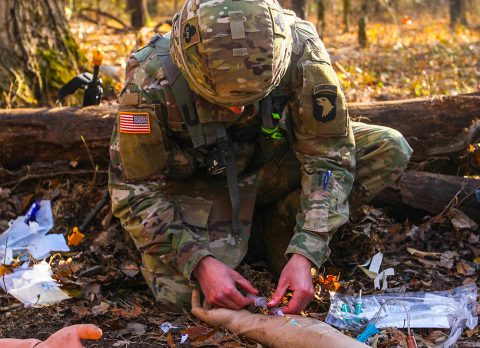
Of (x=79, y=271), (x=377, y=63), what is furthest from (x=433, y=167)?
(x=377, y=63)

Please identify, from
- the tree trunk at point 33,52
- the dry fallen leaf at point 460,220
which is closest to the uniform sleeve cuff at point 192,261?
the dry fallen leaf at point 460,220

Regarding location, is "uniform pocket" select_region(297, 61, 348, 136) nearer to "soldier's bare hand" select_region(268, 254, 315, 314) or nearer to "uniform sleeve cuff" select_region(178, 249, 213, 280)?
"soldier's bare hand" select_region(268, 254, 315, 314)

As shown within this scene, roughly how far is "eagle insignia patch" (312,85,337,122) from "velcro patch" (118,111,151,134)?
2.43 ft

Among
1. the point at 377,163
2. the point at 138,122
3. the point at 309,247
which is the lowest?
the point at 309,247

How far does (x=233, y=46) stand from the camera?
2598 millimetres

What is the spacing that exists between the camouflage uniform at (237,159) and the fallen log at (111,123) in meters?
0.80

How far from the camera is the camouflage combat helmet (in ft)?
8.54

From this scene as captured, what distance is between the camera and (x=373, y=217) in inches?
154

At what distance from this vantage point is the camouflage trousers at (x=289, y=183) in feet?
10.5

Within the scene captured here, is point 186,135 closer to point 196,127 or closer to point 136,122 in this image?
point 196,127

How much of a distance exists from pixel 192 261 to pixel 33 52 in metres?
2.87

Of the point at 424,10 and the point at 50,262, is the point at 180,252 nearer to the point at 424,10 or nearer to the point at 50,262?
the point at 50,262

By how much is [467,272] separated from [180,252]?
5.00 ft

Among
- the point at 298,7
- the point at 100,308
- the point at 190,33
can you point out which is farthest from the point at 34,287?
the point at 298,7
